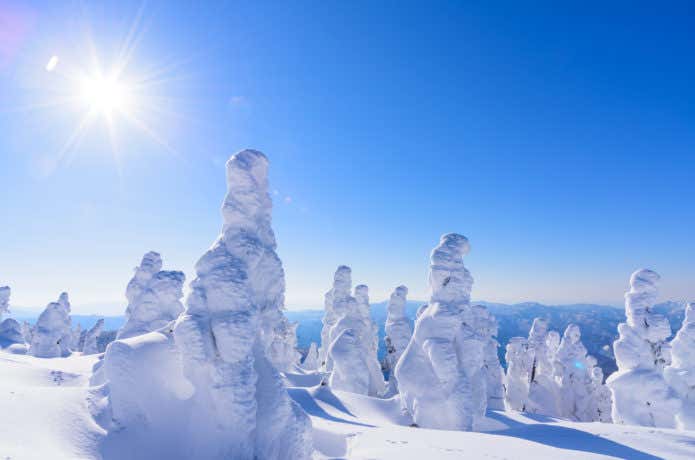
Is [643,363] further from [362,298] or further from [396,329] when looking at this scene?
[362,298]

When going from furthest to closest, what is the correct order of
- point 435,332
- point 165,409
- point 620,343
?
point 620,343, point 435,332, point 165,409

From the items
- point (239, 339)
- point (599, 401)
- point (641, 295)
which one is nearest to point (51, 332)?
point (239, 339)

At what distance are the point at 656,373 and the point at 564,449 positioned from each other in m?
18.7

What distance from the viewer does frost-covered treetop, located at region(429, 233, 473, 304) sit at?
21.7 meters

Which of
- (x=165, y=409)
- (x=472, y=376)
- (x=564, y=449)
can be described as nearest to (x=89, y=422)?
(x=165, y=409)

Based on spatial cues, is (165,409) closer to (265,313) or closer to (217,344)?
(217,344)

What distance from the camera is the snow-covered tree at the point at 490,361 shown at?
35.0 metres

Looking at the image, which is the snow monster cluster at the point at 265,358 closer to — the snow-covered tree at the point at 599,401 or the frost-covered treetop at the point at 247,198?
the frost-covered treetop at the point at 247,198

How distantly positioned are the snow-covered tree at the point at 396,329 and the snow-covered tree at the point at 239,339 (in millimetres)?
27064

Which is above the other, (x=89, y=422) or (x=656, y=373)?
(x=89, y=422)

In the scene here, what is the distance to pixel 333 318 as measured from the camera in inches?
1799

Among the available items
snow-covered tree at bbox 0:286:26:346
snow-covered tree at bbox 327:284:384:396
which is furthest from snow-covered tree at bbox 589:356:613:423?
snow-covered tree at bbox 0:286:26:346

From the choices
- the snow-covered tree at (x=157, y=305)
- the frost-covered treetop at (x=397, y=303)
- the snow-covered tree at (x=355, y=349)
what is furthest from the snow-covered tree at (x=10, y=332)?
the frost-covered treetop at (x=397, y=303)

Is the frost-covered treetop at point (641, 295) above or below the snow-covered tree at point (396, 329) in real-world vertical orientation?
above
